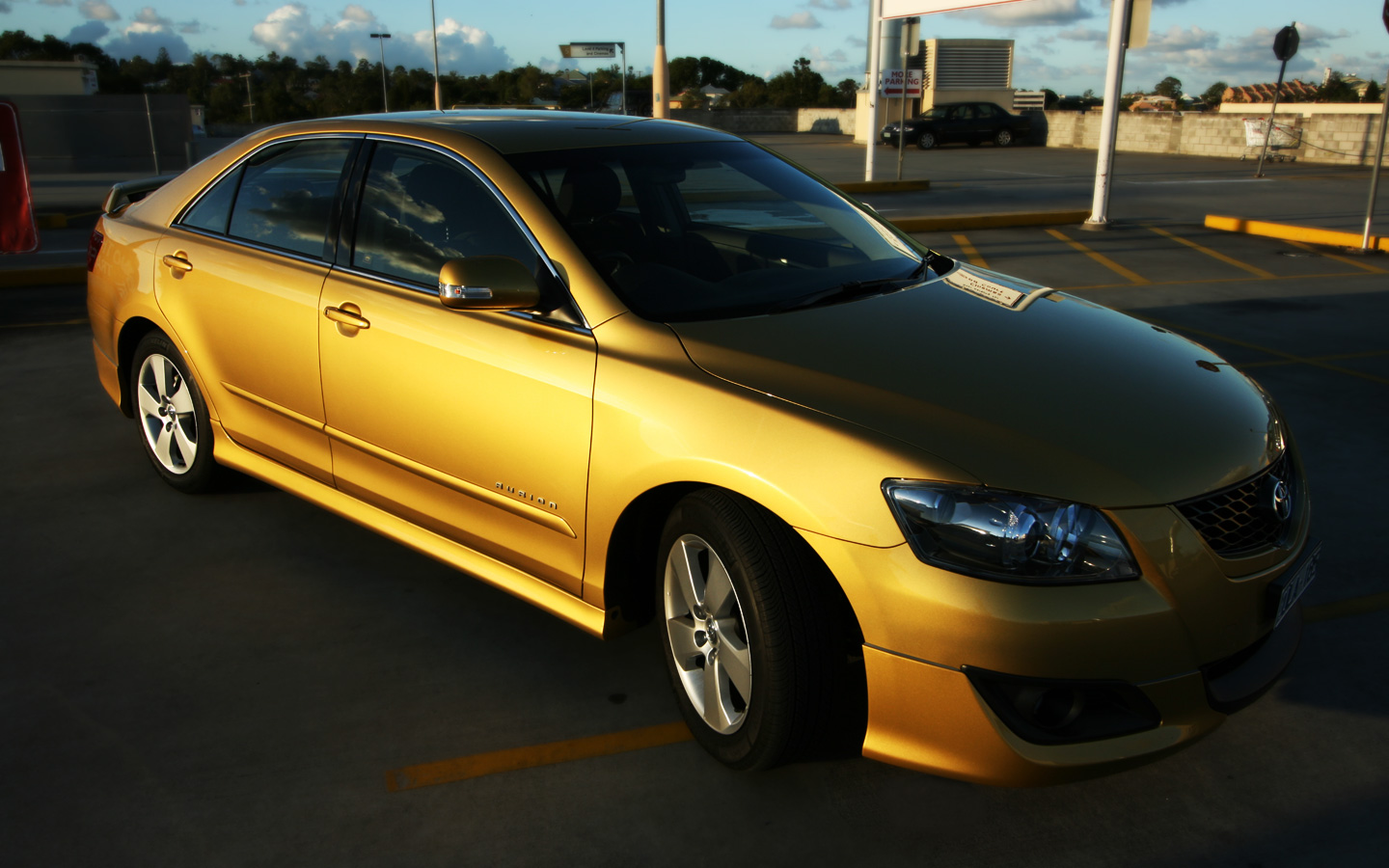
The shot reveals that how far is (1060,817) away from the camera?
2.55 metres

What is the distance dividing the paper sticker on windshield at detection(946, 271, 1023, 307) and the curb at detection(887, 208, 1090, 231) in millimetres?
9412

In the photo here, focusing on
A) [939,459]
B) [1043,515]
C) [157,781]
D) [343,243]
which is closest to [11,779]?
[157,781]

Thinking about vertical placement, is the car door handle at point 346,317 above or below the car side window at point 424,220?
below

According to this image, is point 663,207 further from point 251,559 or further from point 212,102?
point 212,102

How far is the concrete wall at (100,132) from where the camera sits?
2330cm

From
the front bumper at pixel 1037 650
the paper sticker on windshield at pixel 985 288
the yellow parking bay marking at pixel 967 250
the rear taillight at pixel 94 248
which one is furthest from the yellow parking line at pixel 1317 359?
the rear taillight at pixel 94 248

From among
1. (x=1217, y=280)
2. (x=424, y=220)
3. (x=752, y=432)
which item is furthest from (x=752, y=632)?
(x=1217, y=280)

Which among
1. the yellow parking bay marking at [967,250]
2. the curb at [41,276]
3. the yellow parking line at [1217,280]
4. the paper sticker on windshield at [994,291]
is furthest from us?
the yellow parking bay marking at [967,250]

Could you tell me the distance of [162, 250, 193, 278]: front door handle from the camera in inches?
164

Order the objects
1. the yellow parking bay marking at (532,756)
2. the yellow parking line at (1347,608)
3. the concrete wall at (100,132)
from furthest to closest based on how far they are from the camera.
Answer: the concrete wall at (100,132), the yellow parking line at (1347,608), the yellow parking bay marking at (532,756)

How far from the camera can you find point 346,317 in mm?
3459

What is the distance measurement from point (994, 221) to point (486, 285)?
38.5 feet

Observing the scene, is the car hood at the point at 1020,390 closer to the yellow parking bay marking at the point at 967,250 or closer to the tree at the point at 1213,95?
the yellow parking bay marking at the point at 967,250

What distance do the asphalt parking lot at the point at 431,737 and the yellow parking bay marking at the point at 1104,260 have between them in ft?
18.1
